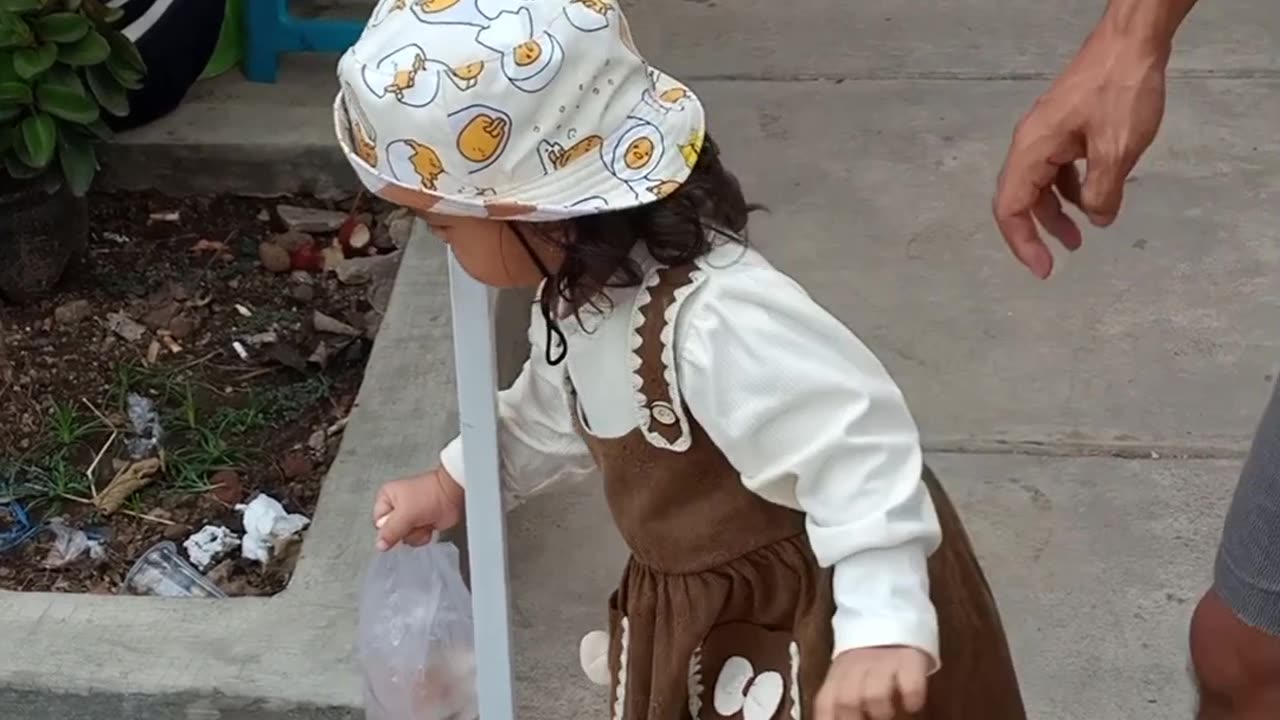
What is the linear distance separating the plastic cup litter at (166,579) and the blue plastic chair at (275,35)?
5.42 feet

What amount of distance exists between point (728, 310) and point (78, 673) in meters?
1.20

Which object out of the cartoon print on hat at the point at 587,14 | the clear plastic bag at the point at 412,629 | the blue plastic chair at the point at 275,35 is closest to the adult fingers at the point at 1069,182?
the cartoon print on hat at the point at 587,14

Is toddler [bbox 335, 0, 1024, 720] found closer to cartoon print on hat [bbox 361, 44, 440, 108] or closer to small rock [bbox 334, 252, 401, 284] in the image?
cartoon print on hat [bbox 361, 44, 440, 108]

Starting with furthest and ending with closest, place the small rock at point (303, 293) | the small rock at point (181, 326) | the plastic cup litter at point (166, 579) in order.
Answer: the small rock at point (303, 293) → the small rock at point (181, 326) → the plastic cup litter at point (166, 579)

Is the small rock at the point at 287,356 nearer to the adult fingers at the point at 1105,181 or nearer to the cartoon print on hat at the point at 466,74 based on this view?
the cartoon print on hat at the point at 466,74

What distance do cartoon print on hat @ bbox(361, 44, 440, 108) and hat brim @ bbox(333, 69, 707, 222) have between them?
6cm

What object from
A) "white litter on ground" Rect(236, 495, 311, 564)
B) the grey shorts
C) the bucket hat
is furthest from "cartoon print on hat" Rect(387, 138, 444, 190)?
"white litter on ground" Rect(236, 495, 311, 564)

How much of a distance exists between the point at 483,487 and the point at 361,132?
460mm

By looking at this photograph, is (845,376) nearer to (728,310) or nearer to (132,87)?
(728,310)

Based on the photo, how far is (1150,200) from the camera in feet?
13.1

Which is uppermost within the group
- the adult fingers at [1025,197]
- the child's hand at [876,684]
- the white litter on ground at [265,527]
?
the adult fingers at [1025,197]

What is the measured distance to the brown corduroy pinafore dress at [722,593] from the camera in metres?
1.80

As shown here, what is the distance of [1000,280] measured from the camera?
375cm

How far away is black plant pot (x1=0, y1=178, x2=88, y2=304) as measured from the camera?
11.2 feet
